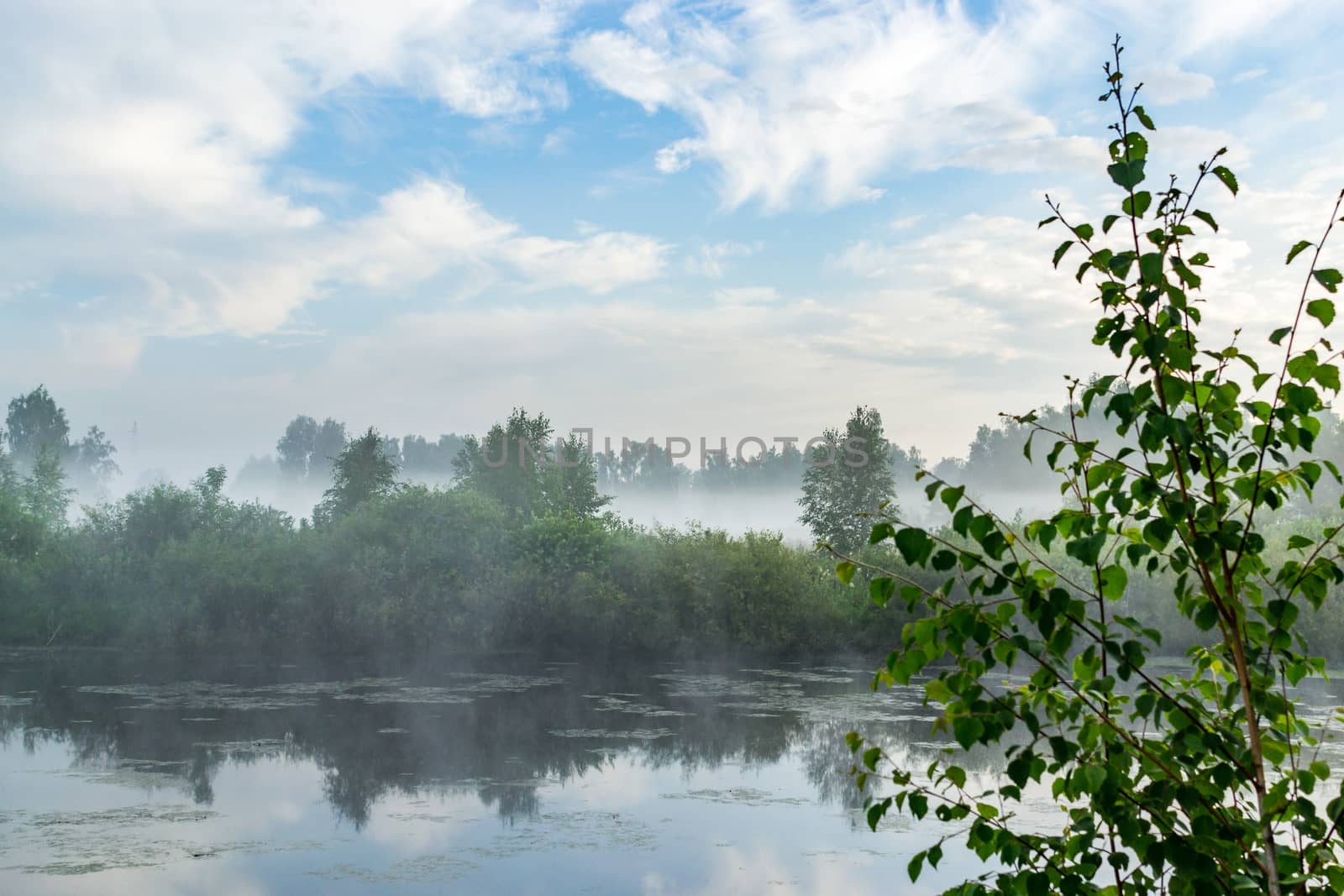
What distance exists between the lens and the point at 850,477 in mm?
56406

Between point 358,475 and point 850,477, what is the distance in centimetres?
2698

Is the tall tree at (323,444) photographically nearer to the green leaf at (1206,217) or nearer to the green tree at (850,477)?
the green tree at (850,477)

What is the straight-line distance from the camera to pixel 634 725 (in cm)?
1905

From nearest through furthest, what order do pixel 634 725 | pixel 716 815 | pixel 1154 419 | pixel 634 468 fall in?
pixel 1154 419 → pixel 716 815 → pixel 634 725 → pixel 634 468

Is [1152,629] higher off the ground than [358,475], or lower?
lower

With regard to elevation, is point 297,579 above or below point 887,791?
above

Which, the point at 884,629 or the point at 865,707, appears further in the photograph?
the point at 884,629

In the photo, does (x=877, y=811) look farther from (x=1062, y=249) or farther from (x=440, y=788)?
(x=440, y=788)

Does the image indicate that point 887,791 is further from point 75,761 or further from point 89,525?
point 89,525

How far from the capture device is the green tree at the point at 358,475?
59.3 meters

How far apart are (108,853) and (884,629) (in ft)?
78.7

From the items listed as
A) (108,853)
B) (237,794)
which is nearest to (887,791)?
(237,794)

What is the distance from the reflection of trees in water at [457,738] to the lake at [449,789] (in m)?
0.07

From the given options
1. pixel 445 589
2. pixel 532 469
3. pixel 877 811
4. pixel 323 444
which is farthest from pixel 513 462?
pixel 323 444
